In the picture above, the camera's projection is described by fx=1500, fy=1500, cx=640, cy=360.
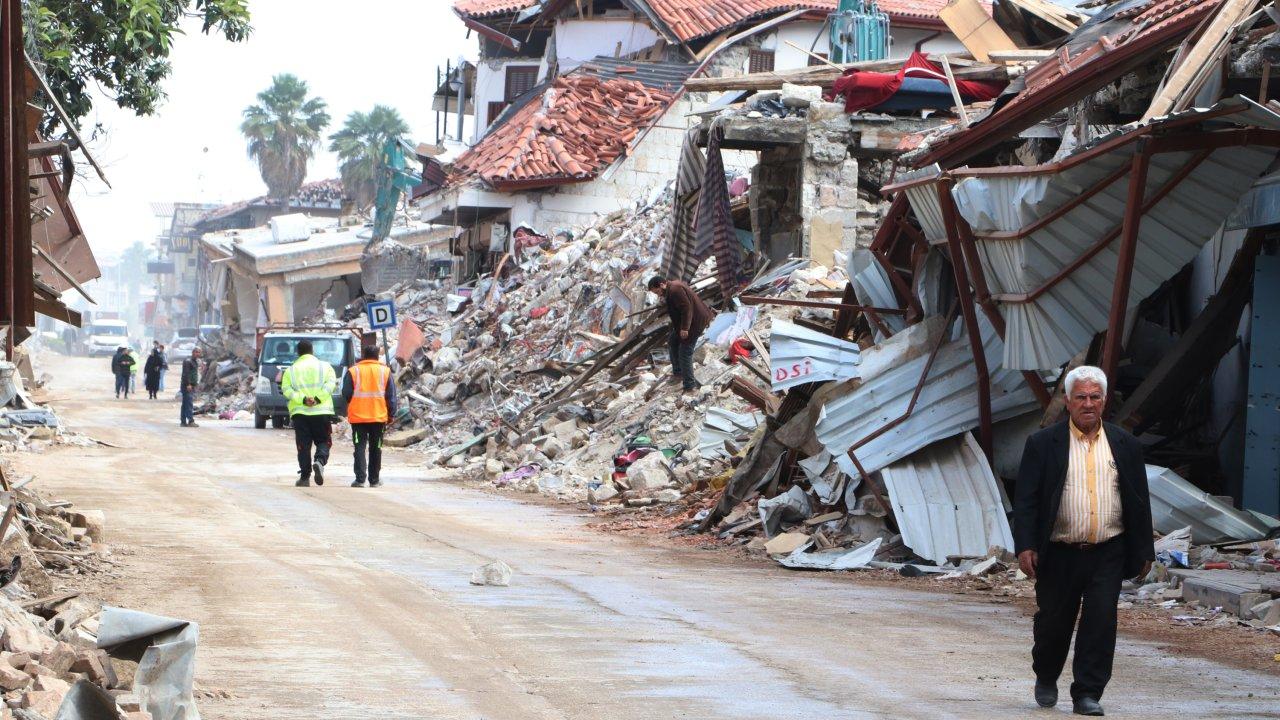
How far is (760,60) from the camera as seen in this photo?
3691cm

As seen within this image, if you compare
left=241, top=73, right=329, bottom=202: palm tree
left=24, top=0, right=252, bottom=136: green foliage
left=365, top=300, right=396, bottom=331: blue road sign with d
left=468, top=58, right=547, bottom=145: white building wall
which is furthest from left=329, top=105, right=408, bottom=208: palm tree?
left=24, top=0, right=252, bottom=136: green foliage

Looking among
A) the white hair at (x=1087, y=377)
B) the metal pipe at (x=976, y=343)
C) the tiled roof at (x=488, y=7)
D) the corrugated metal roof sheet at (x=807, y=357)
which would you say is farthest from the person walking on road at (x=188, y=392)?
the white hair at (x=1087, y=377)

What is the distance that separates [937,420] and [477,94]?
38012 mm

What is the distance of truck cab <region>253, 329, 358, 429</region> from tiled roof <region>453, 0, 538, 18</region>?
1507 cm

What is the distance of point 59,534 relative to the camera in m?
10.6

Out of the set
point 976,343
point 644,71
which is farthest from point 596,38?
point 976,343

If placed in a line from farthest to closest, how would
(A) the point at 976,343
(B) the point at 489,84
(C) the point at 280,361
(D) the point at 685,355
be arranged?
(B) the point at 489,84, (C) the point at 280,361, (D) the point at 685,355, (A) the point at 976,343

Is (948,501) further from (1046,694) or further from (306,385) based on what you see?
(306,385)

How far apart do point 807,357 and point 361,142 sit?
66.1 m

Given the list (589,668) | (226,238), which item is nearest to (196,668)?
(589,668)

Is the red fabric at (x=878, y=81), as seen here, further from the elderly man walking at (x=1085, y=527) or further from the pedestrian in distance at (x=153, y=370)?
the pedestrian in distance at (x=153, y=370)

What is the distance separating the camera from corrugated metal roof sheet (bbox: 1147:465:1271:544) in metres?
10.8

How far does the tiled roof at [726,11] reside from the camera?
3681cm

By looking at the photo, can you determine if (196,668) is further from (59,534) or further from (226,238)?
(226,238)
